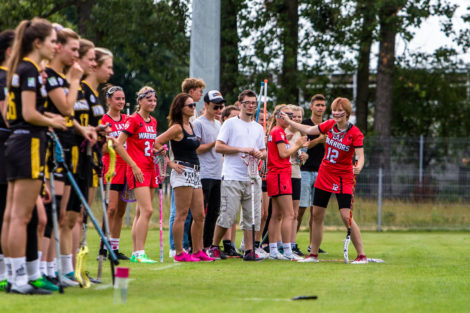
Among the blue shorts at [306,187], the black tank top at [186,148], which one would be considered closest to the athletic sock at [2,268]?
the black tank top at [186,148]

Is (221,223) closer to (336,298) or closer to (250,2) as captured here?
(336,298)

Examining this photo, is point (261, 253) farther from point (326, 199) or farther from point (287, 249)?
point (326, 199)

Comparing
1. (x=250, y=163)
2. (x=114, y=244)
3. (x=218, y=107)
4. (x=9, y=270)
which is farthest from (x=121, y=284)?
(x=218, y=107)

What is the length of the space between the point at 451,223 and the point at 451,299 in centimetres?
1316

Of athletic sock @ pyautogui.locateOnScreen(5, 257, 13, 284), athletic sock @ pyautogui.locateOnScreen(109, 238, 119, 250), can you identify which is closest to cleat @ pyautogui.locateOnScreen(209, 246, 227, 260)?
athletic sock @ pyautogui.locateOnScreen(109, 238, 119, 250)

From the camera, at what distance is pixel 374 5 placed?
22.8 m

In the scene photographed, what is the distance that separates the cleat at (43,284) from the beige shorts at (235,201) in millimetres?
3580

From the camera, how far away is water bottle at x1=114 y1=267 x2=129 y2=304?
4906 mm

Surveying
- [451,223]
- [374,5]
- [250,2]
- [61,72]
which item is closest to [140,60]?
[250,2]

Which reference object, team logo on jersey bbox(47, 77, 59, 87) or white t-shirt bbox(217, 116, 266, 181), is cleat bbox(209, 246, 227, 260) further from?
team logo on jersey bbox(47, 77, 59, 87)

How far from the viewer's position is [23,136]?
5.66 meters

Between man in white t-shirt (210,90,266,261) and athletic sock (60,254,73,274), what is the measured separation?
3078mm

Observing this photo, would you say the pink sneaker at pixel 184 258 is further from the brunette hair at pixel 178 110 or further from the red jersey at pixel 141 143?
the brunette hair at pixel 178 110

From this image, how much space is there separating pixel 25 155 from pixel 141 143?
3164mm
